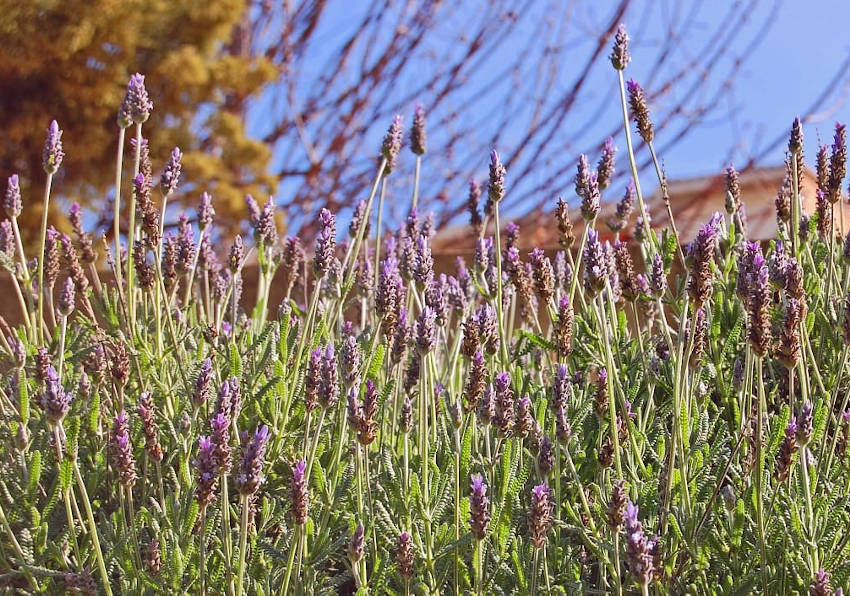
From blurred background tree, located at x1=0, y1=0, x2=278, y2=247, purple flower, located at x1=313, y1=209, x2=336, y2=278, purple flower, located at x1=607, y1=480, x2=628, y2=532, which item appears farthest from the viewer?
blurred background tree, located at x1=0, y1=0, x2=278, y2=247

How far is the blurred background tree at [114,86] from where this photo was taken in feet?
23.6

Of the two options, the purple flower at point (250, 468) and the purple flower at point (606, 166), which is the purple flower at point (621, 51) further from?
the purple flower at point (250, 468)

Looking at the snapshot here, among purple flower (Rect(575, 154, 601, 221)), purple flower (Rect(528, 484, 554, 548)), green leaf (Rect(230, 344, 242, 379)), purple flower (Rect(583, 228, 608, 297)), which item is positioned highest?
purple flower (Rect(575, 154, 601, 221))

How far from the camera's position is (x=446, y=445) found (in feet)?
5.00

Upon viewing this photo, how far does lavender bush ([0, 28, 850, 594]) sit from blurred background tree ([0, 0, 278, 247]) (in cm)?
595

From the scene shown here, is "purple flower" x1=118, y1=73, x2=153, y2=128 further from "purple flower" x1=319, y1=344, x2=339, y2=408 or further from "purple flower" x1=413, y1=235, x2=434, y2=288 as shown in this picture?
"purple flower" x1=319, y1=344, x2=339, y2=408

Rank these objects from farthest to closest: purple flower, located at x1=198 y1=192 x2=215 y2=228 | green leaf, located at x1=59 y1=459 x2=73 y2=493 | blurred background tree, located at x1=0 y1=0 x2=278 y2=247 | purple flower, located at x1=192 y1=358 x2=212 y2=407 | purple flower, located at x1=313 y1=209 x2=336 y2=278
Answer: blurred background tree, located at x1=0 y1=0 x2=278 y2=247 → purple flower, located at x1=198 y1=192 x2=215 y2=228 → purple flower, located at x1=313 y1=209 x2=336 y2=278 → purple flower, located at x1=192 y1=358 x2=212 y2=407 → green leaf, located at x1=59 y1=459 x2=73 y2=493

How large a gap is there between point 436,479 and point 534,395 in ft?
1.04

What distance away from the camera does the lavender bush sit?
1154 millimetres

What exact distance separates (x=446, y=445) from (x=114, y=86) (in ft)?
22.4

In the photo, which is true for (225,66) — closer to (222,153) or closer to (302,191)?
(222,153)

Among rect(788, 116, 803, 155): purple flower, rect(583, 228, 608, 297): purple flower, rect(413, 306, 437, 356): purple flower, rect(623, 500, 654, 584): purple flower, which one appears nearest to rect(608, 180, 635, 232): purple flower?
rect(788, 116, 803, 155): purple flower

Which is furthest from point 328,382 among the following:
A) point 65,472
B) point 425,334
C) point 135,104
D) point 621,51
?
point 621,51

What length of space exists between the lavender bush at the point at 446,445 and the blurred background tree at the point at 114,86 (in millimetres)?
5949
